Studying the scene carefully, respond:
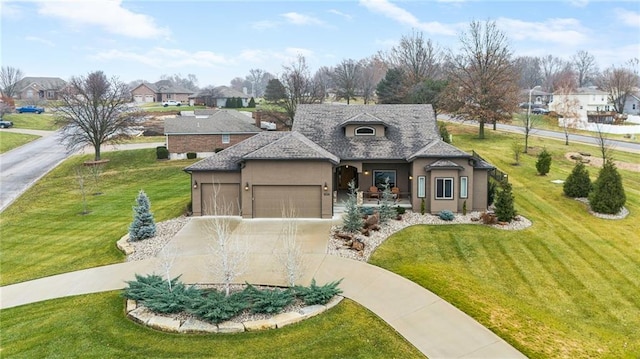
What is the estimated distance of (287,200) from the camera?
23.0m

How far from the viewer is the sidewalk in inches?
446

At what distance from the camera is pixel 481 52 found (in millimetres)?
46906

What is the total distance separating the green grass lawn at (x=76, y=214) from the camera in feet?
60.8

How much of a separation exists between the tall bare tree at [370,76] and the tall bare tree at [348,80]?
1.23m

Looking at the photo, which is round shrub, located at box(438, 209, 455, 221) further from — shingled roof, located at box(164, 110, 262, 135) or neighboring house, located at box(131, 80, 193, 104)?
neighboring house, located at box(131, 80, 193, 104)

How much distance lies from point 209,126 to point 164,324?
31904 millimetres

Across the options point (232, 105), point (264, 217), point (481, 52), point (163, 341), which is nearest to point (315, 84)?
point (481, 52)

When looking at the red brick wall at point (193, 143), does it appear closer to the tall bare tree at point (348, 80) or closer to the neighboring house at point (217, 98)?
the tall bare tree at point (348, 80)

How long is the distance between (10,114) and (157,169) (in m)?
49.4

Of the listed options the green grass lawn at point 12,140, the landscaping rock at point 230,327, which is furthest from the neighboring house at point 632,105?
the green grass lawn at point 12,140

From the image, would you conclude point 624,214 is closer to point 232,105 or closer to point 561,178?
point 561,178

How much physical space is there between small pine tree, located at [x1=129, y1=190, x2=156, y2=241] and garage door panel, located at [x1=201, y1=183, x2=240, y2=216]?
3901 millimetres

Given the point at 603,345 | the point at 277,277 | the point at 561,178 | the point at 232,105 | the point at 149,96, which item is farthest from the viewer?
the point at 149,96

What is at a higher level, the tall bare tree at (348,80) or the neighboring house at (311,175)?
the tall bare tree at (348,80)
